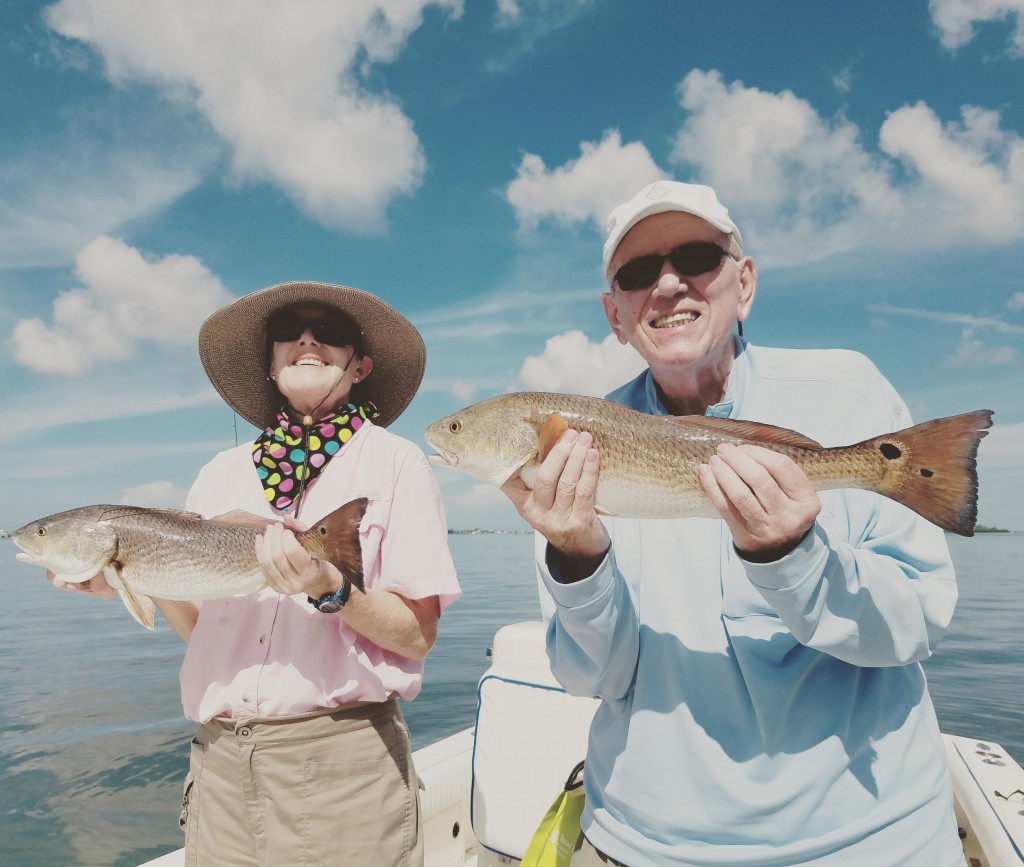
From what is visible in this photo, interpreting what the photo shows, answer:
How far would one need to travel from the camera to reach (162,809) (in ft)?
24.6

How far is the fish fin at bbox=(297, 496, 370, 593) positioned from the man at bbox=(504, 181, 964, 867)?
0.74m

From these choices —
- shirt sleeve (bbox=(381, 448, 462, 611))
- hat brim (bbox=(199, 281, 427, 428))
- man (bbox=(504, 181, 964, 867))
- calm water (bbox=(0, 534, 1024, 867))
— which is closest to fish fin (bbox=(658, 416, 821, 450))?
man (bbox=(504, 181, 964, 867))

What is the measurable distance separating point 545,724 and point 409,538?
1.85 m

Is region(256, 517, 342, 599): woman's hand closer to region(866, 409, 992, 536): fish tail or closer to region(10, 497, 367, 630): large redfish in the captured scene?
region(10, 497, 367, 630): large redfish

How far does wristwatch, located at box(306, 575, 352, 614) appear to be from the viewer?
9.20ft

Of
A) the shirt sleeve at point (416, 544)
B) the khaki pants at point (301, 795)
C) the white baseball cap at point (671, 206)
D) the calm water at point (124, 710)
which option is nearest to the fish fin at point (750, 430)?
the white baseball cap at point (671, 206)

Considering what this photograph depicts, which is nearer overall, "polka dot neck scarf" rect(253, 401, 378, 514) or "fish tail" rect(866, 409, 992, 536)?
"fish tail" rect(866, 409, 992, 536)

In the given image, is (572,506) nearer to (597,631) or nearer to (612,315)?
(597,631)

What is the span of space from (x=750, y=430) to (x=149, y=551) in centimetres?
289

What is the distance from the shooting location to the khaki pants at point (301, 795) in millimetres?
2850

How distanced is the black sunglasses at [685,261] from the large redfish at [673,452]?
0.48m

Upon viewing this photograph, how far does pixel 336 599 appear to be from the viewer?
2816 millimetres

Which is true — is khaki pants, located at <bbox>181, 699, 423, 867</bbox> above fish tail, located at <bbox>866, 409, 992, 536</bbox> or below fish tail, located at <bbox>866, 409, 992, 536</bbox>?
below

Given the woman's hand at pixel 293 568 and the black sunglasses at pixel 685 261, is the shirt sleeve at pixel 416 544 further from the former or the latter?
the black sunglasses at pixel 685 261
